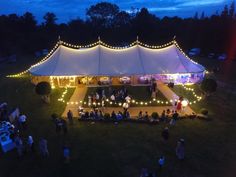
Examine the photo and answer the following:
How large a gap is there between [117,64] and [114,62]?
0.36 metres

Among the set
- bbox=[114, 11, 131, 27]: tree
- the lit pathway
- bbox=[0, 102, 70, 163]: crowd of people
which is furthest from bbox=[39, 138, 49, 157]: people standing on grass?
bbox=[114, 11, 131, 27]: tree

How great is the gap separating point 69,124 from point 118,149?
3888mm

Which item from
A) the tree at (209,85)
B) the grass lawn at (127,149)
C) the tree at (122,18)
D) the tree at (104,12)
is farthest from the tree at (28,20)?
the tree at (209,85)

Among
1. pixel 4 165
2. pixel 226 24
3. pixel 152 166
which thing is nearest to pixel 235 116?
pixel 152 166

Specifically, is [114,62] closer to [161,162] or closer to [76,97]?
[76,97]

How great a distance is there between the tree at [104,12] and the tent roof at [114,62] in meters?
30.1

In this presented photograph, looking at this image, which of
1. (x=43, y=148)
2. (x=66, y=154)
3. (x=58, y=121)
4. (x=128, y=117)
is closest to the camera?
(x=66, y=154)

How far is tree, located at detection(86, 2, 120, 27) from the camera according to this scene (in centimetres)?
4981

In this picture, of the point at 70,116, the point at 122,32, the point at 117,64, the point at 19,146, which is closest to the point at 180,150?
the point at 70,116

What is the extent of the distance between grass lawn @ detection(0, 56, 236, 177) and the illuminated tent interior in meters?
5.02

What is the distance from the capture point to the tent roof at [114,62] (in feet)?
64.7

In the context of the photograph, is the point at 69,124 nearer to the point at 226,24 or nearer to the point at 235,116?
the point at 235,116

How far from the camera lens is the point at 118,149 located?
11492mm

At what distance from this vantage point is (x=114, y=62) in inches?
806
